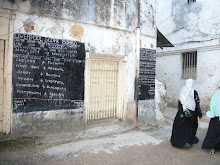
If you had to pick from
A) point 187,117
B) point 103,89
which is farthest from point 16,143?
point 187,117

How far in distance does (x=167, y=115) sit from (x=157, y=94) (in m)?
2.01

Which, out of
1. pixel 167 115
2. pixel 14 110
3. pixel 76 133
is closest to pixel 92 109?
pixel 76 133

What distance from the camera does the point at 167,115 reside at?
805 cm

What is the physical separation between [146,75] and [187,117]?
2299 millimetres

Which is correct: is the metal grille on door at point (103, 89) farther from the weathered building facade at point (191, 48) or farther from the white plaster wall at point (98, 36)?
the weathered building facade at point (191, 48)

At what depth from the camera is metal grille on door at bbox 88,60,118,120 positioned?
18.1 ft

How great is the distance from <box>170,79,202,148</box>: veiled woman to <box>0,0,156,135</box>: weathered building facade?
177 centimetres

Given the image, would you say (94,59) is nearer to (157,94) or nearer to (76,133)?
(76,133)

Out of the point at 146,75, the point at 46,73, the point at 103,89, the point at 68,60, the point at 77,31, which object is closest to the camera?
the point at 46,73

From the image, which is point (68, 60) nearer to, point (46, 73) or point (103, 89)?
point (46, 73)

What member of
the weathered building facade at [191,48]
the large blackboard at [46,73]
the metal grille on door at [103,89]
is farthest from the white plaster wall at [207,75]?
the large blackboard at [46,73]

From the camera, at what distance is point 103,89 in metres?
5.67

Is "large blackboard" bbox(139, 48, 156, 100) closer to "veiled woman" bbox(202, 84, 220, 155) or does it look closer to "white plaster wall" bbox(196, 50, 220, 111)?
"veiled woman" bbox(202, 84, 220, 155)

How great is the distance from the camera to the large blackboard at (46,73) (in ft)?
14.0
